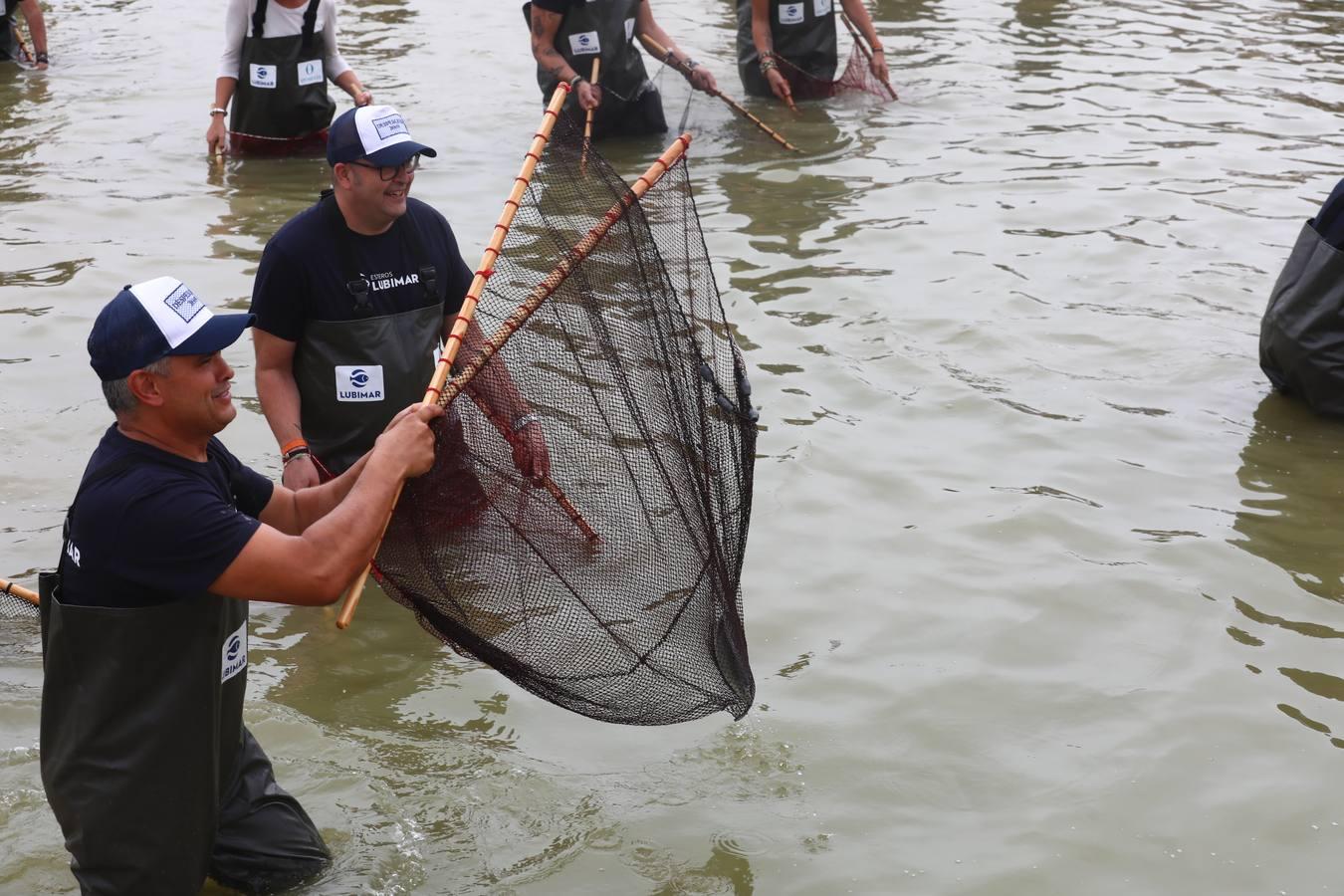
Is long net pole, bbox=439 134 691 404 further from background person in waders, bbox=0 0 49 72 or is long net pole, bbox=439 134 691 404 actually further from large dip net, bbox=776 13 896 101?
background person in waders, bbox=0 0 49 72

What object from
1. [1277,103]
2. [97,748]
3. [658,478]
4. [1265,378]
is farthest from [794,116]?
[97,748]

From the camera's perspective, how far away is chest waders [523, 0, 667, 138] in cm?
1040

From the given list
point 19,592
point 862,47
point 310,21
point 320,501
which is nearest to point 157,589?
point 320,501

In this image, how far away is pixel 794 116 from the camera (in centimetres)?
1188

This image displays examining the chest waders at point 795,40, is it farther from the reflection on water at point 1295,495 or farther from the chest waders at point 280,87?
the reflection on water at point 1295,495

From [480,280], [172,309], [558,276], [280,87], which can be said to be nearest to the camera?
[172,309]

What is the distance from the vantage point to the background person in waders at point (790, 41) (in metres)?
11.7

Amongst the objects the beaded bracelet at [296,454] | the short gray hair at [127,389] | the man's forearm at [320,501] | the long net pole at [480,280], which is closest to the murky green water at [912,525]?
the beaded bracelet at [296,454]

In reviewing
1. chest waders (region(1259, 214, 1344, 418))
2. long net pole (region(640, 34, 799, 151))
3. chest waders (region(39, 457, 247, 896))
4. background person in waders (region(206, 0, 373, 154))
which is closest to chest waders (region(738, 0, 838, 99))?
long net pole (region(640, 34, 799, 151))

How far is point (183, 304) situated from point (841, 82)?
30.4 ft

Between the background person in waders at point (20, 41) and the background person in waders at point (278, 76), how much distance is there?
3.91m

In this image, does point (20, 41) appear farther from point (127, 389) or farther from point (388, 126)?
point (127, 389)

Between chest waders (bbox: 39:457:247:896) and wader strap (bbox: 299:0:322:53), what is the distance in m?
6.88

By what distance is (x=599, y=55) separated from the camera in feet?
34.5
